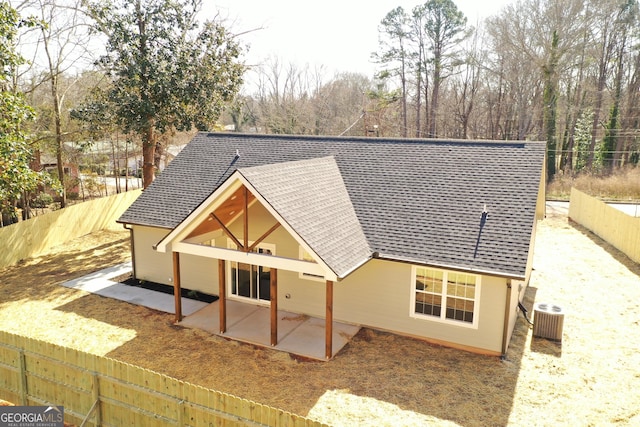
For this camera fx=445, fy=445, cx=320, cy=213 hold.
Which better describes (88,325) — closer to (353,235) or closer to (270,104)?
(353,235)

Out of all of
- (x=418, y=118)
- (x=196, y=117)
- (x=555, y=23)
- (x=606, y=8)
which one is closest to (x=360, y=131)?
(x=418, y=118)

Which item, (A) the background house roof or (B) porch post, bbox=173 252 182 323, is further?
(B) porch post, bbox=173 252 182 323

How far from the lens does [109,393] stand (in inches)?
325

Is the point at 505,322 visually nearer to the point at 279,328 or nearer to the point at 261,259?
the point at 279,328

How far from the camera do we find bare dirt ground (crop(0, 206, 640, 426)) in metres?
9.55

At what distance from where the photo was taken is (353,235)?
42.2 feet

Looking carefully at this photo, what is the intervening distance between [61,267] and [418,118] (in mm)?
40502

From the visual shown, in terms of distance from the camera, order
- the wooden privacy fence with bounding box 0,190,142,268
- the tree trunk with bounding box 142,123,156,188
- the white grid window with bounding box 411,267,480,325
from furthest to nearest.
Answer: the tree trunk with bounding box 142,123,156,188, the wooden privacy fence with bounding box 0,190,142,268, the white grid window with bounding box 411,267,480,325

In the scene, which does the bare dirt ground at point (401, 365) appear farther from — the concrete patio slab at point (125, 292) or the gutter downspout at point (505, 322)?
the concrete patio slab at point (125, 292)

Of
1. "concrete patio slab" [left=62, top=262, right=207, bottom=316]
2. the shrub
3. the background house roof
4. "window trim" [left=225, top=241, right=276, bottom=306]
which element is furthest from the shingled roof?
the shrub

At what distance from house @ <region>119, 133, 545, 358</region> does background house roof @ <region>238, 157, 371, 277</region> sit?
0.15 ft

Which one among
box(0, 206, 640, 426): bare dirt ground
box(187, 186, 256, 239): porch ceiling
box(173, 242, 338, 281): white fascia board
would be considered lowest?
box(0, 206, 640, 426): bare dirt ground

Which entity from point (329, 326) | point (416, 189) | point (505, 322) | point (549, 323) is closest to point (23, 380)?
point (329, 326)

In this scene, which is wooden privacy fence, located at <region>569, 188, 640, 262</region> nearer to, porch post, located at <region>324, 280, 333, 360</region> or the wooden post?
porch post, located at <region>324, 280, 333, 360</region>
